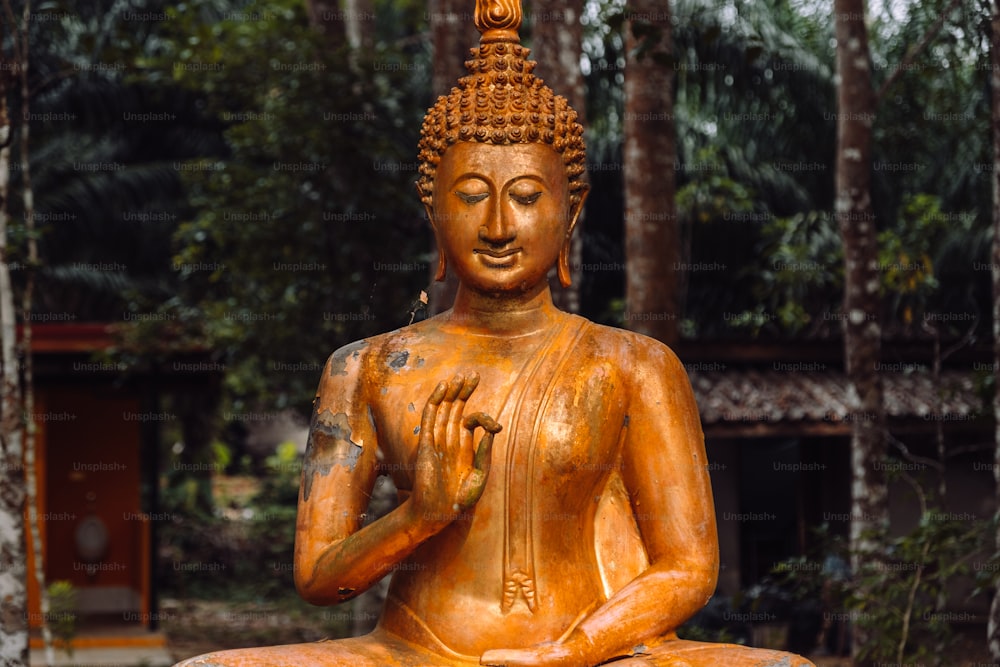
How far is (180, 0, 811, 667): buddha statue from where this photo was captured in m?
4.27

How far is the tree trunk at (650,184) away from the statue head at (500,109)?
14.4 ft

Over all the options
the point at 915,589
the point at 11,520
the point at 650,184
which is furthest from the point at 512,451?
the point at 650,184

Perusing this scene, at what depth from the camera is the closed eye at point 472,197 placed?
4.52m

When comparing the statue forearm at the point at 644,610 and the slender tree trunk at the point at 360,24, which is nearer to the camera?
the statue forearm at the point at 644,610

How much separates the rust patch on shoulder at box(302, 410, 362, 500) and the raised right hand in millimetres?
549

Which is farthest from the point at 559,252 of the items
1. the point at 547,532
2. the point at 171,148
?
the point at 171,148

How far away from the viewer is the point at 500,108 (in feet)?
14.9

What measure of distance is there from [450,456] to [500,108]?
1153 mm

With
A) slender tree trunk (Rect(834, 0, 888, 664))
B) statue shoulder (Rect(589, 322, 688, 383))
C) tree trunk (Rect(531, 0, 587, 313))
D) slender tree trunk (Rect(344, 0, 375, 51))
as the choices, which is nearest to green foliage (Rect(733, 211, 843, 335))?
slender tree trunk (Rect(834, 0, 888, 664))

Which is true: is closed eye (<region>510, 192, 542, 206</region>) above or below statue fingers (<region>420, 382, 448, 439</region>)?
above

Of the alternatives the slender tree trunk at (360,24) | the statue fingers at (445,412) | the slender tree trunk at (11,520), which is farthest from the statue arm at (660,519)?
the slender tree trunk at (360,24)

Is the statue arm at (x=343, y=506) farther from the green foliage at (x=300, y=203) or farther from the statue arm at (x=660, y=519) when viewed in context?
the green foliage at (x=300, y=203)

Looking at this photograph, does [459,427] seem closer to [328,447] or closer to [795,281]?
[328,447]

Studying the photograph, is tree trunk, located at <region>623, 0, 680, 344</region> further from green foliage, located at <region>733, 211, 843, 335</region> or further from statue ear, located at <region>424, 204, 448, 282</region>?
statue ear, located at <region>424, 204, 448, 282</region>
